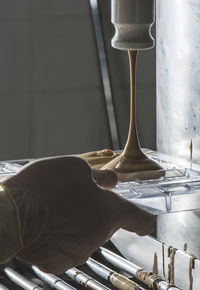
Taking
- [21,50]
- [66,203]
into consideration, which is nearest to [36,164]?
[66,203]

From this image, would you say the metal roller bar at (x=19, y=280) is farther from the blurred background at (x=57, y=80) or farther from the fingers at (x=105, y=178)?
the blurred background at (x=57, y=80)

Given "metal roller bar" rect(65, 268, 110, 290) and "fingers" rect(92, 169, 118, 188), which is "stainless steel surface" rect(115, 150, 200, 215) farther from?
"metal roller bar" rect(65, 268, 110, 290)

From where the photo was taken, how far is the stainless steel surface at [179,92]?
1.04 meters

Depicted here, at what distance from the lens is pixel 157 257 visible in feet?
3.57

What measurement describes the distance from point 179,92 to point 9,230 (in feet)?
1.71

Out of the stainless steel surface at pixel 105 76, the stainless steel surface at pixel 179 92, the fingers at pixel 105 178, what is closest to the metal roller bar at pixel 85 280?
the stainless steel surface at pixel 179 92

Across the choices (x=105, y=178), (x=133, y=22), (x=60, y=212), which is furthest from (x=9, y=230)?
(x=133, y=22)

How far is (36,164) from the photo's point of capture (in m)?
0.69

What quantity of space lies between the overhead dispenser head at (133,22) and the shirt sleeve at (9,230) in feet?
1.24

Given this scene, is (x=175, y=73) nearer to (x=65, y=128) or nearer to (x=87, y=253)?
(x=87, y=253)

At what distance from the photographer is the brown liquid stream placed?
99cm

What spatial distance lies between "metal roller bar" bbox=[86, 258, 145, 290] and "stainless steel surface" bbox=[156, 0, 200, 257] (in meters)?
0.11

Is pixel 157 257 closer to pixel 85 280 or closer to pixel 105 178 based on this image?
pixel 85 280

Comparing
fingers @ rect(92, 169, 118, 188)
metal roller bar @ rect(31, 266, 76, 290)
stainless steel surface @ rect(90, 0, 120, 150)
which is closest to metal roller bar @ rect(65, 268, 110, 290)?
metal roller bar @ rect(31, 266, 76, 290)
